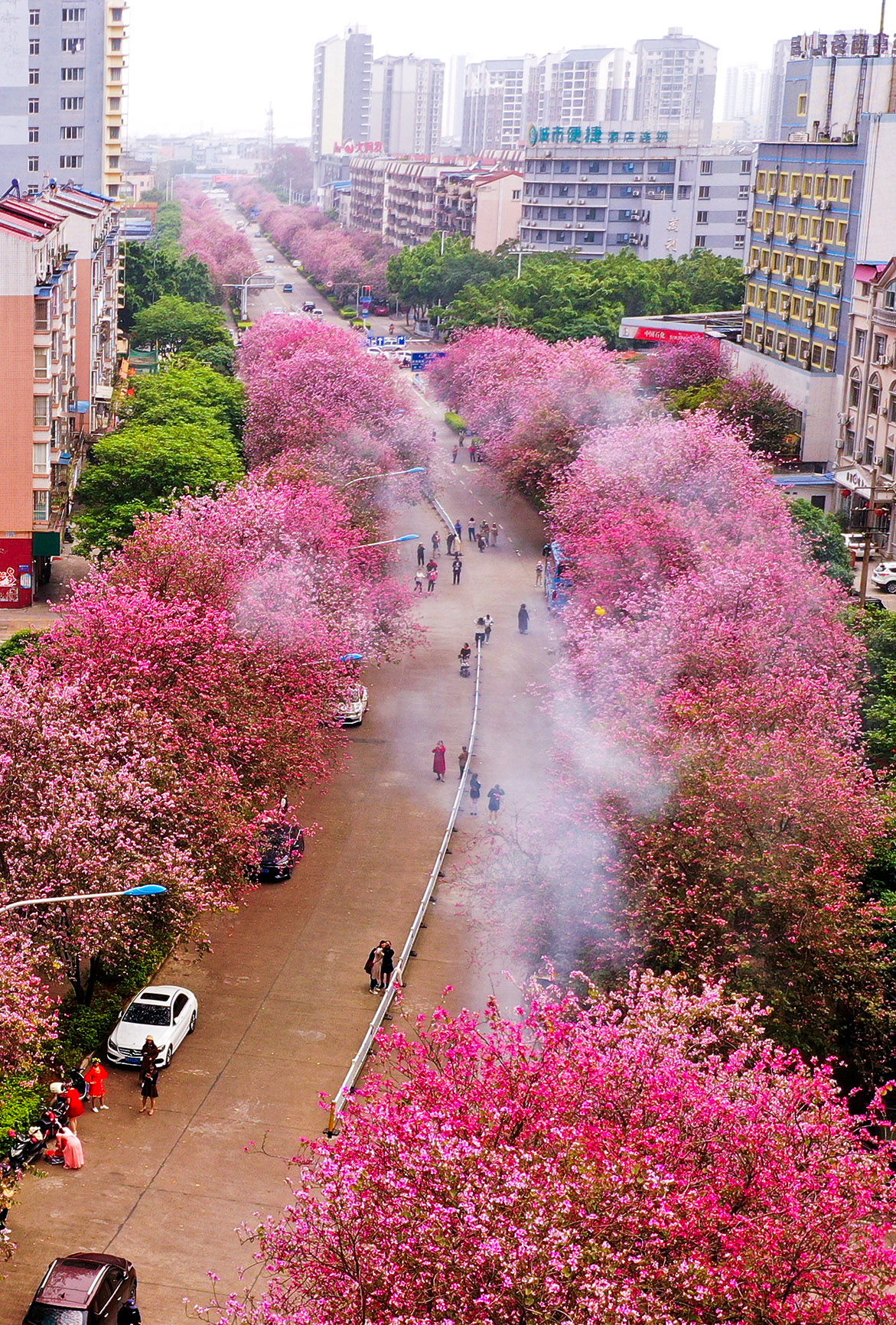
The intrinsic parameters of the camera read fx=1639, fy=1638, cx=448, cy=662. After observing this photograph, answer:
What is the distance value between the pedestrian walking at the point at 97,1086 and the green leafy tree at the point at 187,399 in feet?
131

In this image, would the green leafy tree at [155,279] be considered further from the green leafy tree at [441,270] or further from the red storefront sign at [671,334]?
the red storefront sign at [671,334]

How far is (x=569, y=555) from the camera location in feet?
168

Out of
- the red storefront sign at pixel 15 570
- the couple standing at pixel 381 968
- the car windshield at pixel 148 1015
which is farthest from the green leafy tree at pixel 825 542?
the car windshield at pixel 148 1015

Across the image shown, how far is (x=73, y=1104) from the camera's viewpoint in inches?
1005

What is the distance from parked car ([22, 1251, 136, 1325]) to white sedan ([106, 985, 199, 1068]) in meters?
6.55

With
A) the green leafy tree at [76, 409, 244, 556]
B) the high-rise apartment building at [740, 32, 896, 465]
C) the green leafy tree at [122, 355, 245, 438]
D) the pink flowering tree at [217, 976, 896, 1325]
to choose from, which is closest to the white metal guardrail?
the pink flowering tree at [217, 976, 896, 1325]

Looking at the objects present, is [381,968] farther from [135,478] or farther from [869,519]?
[869,519]

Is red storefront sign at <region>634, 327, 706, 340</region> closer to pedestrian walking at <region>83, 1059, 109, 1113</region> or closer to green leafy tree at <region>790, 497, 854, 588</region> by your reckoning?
green leafy tree at <region>790, 497, 854, 588</region>

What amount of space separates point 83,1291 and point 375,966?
12.0m

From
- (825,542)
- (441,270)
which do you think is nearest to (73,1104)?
(825,542)

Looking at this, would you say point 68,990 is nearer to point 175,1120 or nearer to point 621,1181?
point 175,1120

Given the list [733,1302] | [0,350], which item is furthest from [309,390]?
[733,1302]

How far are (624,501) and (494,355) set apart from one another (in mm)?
31873

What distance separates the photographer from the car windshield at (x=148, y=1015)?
27.6 metres
